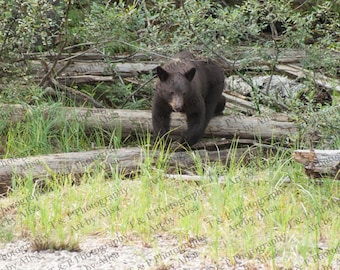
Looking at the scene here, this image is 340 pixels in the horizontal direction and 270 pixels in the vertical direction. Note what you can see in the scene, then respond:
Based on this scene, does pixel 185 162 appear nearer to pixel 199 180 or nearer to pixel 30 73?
pixel 199 180

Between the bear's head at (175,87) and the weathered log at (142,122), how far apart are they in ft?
2.02

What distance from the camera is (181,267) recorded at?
5.07 m

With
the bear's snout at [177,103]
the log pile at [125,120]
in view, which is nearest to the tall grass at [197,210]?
the log pile at [125,120]

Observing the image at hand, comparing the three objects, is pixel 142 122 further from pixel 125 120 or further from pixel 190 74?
pixel 190 74

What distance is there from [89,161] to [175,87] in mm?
1289

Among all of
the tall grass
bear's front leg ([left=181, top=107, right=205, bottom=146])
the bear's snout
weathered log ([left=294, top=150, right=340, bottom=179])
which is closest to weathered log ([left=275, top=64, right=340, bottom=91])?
bear's front leg ([left=181, top=107, right=205, bottom=146])

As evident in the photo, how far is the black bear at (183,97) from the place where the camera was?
25.4 feet

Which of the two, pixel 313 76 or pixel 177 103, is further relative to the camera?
pixel 313 76

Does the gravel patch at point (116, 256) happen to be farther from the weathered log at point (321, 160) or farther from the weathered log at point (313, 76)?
the weathered log at point (313, 76)

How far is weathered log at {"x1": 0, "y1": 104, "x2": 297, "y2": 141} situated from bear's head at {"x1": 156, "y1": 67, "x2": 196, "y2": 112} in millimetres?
616

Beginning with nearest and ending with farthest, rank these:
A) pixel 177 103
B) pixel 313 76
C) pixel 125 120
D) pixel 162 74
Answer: pixel 177 103 < pixel 162 74 < pixel 125 120 < pixel 313 76

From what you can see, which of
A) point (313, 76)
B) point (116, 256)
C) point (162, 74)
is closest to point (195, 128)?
point (162, 74)

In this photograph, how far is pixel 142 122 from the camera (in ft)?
27.8

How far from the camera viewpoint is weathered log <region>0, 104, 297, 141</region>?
8289 millimetres
